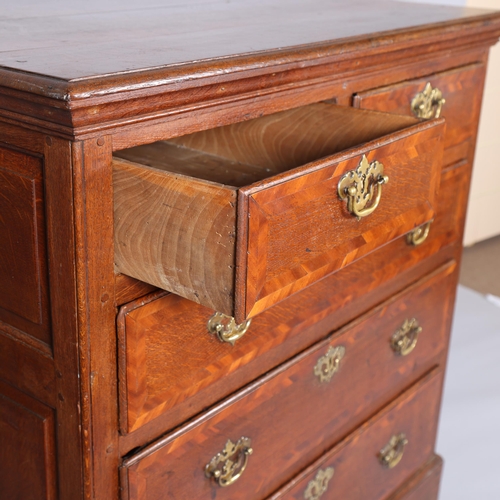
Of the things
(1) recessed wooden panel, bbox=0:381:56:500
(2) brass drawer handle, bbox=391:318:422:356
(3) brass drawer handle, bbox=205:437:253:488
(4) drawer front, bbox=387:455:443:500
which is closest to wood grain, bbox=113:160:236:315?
(1) recessed wooden panel, bbox=0:381:56:500

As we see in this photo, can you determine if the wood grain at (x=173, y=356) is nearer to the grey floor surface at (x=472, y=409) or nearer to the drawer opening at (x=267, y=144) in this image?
the drawer opening at (x=267, y=144)

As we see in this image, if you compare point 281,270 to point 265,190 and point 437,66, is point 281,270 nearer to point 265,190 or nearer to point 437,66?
point 265,190

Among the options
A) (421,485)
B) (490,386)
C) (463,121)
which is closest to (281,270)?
(463,121)

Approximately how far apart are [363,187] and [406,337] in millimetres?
625

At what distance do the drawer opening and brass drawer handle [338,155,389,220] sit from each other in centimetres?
12

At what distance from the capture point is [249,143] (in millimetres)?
1063

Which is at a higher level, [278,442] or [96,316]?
[96,316]

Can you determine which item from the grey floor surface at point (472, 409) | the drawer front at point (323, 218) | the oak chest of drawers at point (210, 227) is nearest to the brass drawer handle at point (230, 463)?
the oak chest of drawers at point (210, 227)

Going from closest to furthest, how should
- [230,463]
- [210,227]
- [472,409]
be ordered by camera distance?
[210,227] < [230,463] < [472,409]

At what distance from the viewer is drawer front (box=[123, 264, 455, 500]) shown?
976 millimetres

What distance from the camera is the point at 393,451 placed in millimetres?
1538

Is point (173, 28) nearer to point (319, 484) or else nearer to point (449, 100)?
point (449, 100)

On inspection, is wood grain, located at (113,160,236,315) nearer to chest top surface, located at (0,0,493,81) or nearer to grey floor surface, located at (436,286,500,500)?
chest top surface, located at (0,0,493,81)

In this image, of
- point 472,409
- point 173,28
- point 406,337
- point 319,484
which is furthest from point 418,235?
point 472,409
